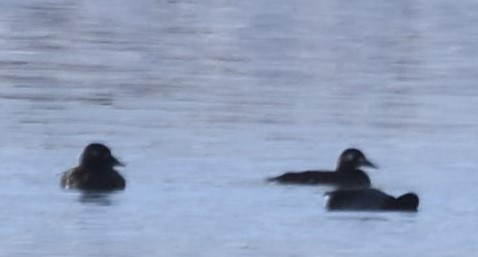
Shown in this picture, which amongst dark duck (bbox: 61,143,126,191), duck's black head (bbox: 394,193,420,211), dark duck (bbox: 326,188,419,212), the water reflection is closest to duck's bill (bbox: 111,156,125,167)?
dark duck (bbox: 61,143,126,191)

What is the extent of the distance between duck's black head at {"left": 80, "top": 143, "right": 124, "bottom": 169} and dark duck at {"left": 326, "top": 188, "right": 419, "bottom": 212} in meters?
2.11

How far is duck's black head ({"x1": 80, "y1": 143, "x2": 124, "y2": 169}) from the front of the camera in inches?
816

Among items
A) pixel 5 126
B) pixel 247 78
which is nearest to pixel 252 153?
pixel 5 126

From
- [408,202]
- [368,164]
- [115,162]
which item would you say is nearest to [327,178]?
[368,164]

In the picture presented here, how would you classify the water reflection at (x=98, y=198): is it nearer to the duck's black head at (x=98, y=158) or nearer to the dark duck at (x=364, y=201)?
the duck's black head at (x=98, y=158)

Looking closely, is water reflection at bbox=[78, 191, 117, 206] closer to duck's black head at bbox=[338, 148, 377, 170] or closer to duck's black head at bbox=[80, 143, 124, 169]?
duck's black head at bbox=[80, 143, 124, 169]

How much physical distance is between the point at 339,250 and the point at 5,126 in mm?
6539

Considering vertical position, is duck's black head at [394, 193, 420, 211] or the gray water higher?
duck's black head at [394, 193, 420, 211]

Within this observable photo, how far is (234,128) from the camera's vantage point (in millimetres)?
23281

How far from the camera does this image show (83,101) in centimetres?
2567

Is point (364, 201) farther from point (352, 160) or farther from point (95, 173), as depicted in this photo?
point (95, 173)

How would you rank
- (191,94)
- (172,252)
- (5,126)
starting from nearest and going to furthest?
1. (172,252)
2. (5,126)
3. (191,94)

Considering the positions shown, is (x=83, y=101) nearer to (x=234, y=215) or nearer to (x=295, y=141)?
(x=295, y=141)

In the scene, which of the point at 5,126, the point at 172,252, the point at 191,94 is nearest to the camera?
the point at 172,252
